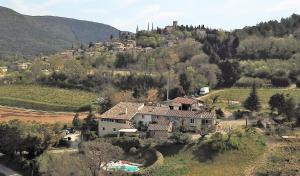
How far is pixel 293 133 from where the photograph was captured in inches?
1563

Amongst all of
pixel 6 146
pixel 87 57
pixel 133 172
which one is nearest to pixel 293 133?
pixel 133 172

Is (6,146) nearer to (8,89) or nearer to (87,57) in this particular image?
(8,89)

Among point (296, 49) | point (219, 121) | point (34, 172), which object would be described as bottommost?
point (34, 172)

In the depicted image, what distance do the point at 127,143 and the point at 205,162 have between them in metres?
7.83

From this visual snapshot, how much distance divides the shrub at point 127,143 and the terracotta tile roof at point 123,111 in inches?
182

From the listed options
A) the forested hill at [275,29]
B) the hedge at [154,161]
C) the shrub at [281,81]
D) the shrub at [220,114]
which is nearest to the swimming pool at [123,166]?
the hedge at [154,161]

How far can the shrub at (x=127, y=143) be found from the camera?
3978 cm

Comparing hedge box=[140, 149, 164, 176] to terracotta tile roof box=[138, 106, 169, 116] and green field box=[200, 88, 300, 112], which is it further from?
green field box=[200, 88, 300, 112]

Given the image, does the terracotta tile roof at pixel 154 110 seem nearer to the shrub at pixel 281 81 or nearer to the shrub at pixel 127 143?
the shrub at pixel 127 143

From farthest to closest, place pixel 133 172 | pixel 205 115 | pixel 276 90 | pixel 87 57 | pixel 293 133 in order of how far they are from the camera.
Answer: pixel 87 57
pixel 276 90
pixel 205 115
pixel 293 133
pixel 133 172

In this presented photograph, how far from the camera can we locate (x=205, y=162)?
1388 inches

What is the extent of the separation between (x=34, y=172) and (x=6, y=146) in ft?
16.2

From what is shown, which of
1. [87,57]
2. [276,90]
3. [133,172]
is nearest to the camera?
[133,172]

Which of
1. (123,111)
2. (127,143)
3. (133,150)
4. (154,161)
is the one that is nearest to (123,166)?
(154,161)
